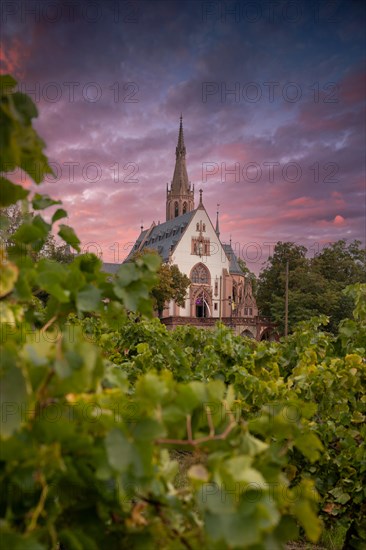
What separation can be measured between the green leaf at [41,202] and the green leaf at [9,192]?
0.91ft

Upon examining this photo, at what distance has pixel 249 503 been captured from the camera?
86 centimetres

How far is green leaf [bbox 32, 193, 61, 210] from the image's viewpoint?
5.11ft

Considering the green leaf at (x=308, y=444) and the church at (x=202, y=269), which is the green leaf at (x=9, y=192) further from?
the church at (x=202, y=269)

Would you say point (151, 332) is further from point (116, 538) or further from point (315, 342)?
point (116, 538)

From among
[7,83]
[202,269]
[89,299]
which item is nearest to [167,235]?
[202,269]

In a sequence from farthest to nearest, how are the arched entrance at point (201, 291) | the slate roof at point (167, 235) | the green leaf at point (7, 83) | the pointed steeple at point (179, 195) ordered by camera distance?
the pointed steeple at point (179, 195) → the slate roof at point (167, 235) → the arched entrance at point (201, 291) → the green leaf at point (7, 83)

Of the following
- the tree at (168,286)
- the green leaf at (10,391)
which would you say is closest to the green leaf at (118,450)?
the green leaf at (10,391)

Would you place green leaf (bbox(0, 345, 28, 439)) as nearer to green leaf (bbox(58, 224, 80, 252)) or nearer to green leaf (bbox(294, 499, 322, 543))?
green leaf (bbox(294, 499, 322, 543))

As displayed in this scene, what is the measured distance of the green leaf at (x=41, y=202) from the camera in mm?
1558

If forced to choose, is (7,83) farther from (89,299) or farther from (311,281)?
(311,281)

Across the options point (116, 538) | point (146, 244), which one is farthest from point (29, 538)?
point (146, 244)

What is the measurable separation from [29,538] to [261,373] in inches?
148

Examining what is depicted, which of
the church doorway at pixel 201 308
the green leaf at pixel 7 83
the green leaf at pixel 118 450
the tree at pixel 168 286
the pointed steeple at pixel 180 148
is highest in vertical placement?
the pointed steeple at pixel 180 148

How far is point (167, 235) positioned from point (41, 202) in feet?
252
